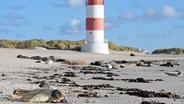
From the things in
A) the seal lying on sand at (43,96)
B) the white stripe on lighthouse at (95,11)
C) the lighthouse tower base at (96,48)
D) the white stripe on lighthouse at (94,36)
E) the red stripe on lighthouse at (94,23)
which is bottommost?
the seal lying on sand at (43,96)

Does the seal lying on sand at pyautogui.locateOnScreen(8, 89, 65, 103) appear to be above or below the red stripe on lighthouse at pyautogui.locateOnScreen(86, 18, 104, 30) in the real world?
below

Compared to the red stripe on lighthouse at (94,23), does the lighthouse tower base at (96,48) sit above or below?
below

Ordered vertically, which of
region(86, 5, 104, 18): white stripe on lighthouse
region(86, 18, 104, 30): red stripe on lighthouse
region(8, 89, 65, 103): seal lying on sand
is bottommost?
region(8, 89, 65, 103): seal lying on sand

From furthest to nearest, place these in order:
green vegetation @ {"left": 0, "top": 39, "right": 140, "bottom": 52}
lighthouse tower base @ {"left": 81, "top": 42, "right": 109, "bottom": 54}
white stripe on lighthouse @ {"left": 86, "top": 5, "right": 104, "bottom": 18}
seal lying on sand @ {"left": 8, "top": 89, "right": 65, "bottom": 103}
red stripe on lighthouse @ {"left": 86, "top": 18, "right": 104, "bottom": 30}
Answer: green vegetation @ {"left": 0, "top": 39, "right": 140, "bottom": 52}, lighthouse tower base @ {"left": 81, "top": 42, "right": 109, "bottom": 54}, white stripe on lighthouse @ {"left": 86, "top": 5, "right": 104, "bottom": 18}, red stripe on lighthouse @ {"left": 86, "top": 18, "right": 104, "bottom": 30}, seal lying on sand @ {"left": 8, "top": 89, "right": 65, "bottom": 103}

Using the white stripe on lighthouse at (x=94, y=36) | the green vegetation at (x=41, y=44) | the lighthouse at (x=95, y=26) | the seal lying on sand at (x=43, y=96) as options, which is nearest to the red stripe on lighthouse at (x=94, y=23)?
the lighthouse at (x=95, y=26)

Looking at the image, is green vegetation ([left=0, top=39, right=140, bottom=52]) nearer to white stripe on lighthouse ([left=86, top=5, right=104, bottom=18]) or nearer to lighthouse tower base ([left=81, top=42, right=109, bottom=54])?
lighthouse tower base ([left=81, top=42, right=109, bottom=54])

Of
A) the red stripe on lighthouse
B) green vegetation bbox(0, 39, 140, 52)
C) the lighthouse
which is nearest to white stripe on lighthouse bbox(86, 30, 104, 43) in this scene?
the lighthouse

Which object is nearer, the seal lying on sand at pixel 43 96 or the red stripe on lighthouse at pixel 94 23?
the seal lying on sand at pixel 43 96

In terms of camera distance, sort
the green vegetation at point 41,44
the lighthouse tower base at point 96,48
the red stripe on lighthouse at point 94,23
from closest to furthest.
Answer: the red stripe on lighthouse at point 94,23, the lighthouse tower base at point 96,48, the green vegetation at point 41,44

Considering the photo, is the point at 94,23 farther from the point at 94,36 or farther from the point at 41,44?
the point at 41,44

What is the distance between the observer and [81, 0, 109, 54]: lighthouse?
3312cm

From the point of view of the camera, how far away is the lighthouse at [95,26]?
33125 mm

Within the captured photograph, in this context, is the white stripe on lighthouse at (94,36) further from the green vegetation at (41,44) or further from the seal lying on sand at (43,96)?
the seal lying on sand at (43,96)

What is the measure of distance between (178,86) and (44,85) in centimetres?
385
